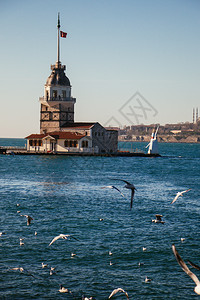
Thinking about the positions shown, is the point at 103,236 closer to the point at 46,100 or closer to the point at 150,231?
the point at 150,231

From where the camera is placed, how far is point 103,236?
28719mm

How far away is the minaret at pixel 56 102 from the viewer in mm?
114938

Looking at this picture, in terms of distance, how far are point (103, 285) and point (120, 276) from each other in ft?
4.51

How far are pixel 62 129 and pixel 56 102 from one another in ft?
25.0

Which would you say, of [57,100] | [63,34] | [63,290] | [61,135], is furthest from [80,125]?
[63,290]

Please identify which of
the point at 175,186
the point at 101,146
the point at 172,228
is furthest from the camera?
the point at 101,146

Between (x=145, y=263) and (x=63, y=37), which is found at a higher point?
(x=63, y=37)

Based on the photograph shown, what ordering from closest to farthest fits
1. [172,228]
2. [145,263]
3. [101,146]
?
[145,263]
[172,228]
[101,146]

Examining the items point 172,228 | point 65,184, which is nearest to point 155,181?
point 65,184

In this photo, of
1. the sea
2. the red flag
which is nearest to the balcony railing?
the red flag

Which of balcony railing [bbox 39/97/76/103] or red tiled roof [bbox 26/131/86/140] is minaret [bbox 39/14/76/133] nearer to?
balcony railing [bbox 39/97/76/103]

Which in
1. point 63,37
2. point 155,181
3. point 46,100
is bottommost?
point 155,181

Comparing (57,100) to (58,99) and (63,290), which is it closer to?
(58,99)

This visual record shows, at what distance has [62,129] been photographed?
11306cm
